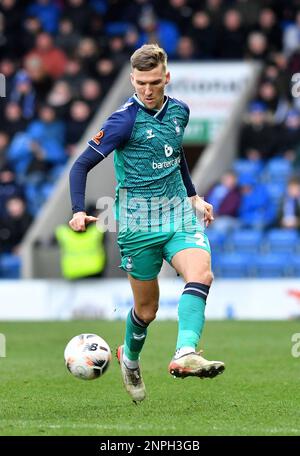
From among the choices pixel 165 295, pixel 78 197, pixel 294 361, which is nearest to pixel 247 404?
pixel 78 197

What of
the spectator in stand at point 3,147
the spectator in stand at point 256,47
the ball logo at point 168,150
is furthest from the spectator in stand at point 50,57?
the ball logo at point 168,150

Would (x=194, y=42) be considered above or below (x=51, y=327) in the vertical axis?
above

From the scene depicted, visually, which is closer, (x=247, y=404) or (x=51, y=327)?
(x=247, y=404)

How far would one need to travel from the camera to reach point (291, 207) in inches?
747

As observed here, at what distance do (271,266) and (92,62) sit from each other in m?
6.27

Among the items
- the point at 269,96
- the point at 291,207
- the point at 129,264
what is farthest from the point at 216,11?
the point at 129,264

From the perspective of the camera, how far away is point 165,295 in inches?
719

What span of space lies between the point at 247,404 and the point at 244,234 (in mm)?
10883

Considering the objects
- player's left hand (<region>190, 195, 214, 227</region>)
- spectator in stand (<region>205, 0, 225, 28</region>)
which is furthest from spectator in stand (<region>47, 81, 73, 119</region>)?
player's left hand (<region>190, 195, 214, 227</region>)

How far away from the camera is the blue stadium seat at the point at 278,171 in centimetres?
2006

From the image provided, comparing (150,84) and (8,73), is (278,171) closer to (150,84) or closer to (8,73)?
(8,73)

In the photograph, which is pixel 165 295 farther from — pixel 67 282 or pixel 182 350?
pixel 182 350

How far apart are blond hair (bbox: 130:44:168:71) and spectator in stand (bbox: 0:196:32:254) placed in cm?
1233
